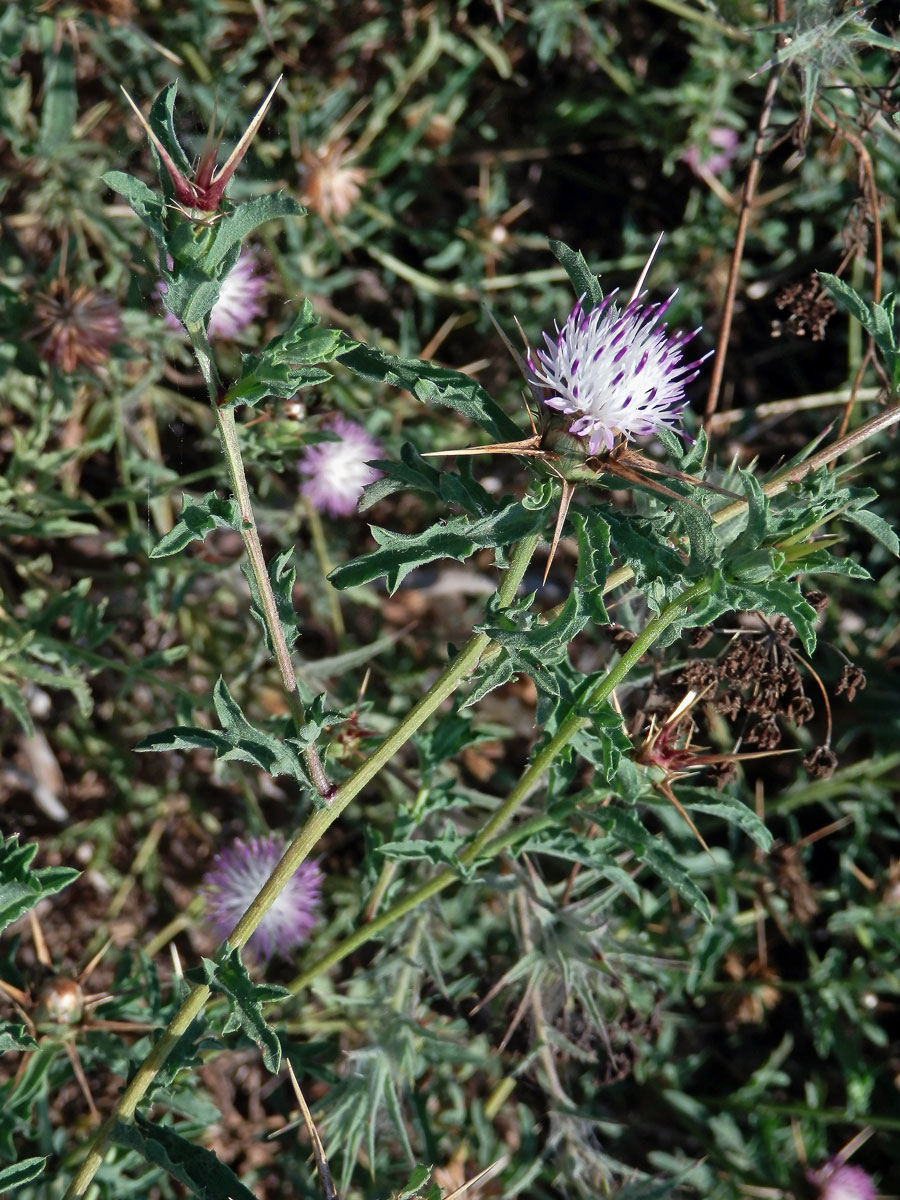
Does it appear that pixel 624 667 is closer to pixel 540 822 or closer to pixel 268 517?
pixel 540 822

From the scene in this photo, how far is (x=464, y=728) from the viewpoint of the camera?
239 centimetres

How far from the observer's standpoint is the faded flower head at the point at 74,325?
279 cm

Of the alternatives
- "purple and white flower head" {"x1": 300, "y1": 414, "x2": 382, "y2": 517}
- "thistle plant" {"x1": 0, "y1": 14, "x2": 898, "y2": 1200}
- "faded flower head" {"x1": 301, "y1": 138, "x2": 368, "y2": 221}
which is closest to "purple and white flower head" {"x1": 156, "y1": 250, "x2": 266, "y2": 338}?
"thistle plant" {"x1": 0, "y1": 14, "x2": 898, "y2": 1200}

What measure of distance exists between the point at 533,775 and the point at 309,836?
1.43 feet

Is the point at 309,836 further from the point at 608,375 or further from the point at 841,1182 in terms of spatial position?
the point at 841,1182

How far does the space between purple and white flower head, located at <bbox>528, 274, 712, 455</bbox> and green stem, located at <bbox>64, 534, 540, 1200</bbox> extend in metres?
0.21

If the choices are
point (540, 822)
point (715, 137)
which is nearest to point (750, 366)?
point (715, 137)

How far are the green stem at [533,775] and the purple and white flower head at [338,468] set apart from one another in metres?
1.24

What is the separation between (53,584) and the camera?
3195mm

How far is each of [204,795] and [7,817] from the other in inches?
25.0

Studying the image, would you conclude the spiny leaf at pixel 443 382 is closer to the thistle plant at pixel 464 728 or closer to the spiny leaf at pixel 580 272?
the thistle plant at pixel 464 728

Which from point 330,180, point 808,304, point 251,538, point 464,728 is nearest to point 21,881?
point 251,538

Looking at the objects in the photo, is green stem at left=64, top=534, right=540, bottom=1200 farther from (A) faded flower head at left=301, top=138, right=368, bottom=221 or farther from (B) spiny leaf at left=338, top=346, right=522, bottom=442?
(A) faded flower head at left=301, top=138, right=368, bottom=221

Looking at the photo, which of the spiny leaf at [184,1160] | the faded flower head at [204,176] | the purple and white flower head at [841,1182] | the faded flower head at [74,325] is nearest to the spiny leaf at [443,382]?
the faded flower head at [204,176]
